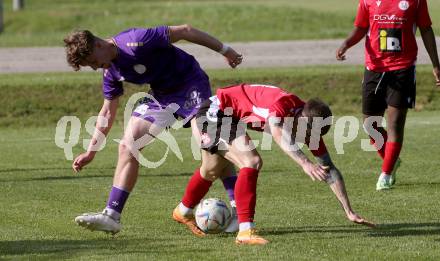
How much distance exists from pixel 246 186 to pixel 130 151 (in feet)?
3.54

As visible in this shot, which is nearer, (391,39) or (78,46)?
(78,46)

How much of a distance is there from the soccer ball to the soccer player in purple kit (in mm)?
127

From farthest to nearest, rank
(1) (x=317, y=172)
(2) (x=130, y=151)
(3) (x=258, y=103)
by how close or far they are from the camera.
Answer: (2) (x=130, y=151), (3) (x=258, y=103), (1) (x=317, y=172)

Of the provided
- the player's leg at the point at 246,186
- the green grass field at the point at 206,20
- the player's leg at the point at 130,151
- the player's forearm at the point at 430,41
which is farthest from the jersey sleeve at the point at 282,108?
the green grass field at the point at 206,20

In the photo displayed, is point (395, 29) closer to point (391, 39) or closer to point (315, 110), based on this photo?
point (391, 39)

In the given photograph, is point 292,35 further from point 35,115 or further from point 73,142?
point 73,142

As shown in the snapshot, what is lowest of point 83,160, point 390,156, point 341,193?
point 390,156

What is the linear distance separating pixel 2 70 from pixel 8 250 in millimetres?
17546

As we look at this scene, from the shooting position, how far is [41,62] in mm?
27297

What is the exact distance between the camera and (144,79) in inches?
358

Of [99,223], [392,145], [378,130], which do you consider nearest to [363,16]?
[378,130]

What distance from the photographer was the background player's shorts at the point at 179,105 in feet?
30.0

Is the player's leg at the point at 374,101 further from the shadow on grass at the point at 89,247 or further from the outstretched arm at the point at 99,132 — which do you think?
the shadow on grass at the point at 89,247

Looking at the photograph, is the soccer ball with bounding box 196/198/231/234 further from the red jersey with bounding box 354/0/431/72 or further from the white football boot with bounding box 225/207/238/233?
the red jersey with bounding box 354/0/431/72
